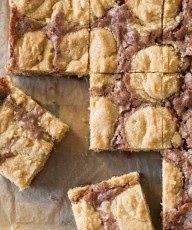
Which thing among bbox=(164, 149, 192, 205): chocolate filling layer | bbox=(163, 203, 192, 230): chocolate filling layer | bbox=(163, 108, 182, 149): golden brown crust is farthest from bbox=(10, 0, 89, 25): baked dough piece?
bbox=(163, 203, 192, 230): chocolate filling layer

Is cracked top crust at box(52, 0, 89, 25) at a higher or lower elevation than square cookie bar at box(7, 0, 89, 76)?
higher

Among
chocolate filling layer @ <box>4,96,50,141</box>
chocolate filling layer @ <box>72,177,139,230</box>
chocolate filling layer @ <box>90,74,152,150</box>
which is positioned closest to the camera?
chocolate filling layer @ <box>72,177,139,230</box>

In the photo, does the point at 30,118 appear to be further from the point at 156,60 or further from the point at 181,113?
the point at 181,113

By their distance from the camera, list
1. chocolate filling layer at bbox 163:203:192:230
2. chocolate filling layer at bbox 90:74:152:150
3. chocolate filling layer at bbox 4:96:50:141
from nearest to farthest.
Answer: chocolate filling layer at bbox 163:203:192:230 < chocolate filling layer at bbox 90:74:152:150 < chocolate filling layer at bbox 4:96:50:141

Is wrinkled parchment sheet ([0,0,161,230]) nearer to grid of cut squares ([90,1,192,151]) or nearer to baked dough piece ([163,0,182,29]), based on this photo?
grid of cut squares ([90,1,192,151])

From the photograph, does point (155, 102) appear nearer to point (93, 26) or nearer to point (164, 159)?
point (164, 159)

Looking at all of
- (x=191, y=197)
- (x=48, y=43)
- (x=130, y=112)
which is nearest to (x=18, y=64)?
(x=48, y=43)
